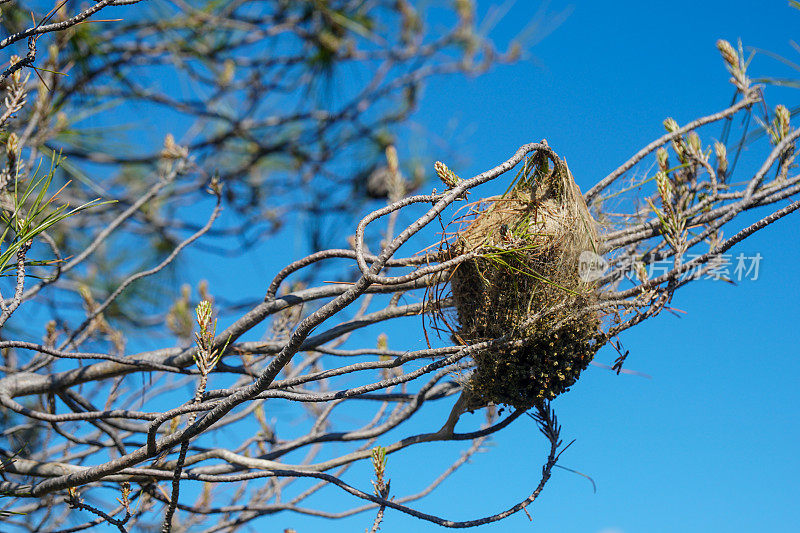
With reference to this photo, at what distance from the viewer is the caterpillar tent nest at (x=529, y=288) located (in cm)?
162

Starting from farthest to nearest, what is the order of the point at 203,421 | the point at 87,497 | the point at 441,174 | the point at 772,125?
the point at 87,497 → the point at 772,125 → the point at 441,174 → the point at 203,421

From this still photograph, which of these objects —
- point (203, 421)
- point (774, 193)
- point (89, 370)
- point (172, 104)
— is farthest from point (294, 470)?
point (172, 104)

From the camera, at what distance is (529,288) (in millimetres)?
1652

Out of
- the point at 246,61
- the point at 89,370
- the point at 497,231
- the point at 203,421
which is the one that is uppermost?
the point at 246,61

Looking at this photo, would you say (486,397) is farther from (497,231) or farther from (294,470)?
(294,470)

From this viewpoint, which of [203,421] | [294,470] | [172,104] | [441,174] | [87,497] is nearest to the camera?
[203,421]

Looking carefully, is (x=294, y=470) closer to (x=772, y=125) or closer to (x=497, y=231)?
(x=497, y=231)

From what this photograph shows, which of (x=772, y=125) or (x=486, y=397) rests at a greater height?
(x=772, y=125)

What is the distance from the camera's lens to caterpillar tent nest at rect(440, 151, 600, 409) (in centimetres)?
162

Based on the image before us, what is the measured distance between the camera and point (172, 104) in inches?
158

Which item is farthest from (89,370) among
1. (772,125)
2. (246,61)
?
(246,61)

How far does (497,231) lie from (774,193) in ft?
2.87

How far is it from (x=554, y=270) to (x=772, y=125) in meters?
1.01

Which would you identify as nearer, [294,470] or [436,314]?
[436,314]
